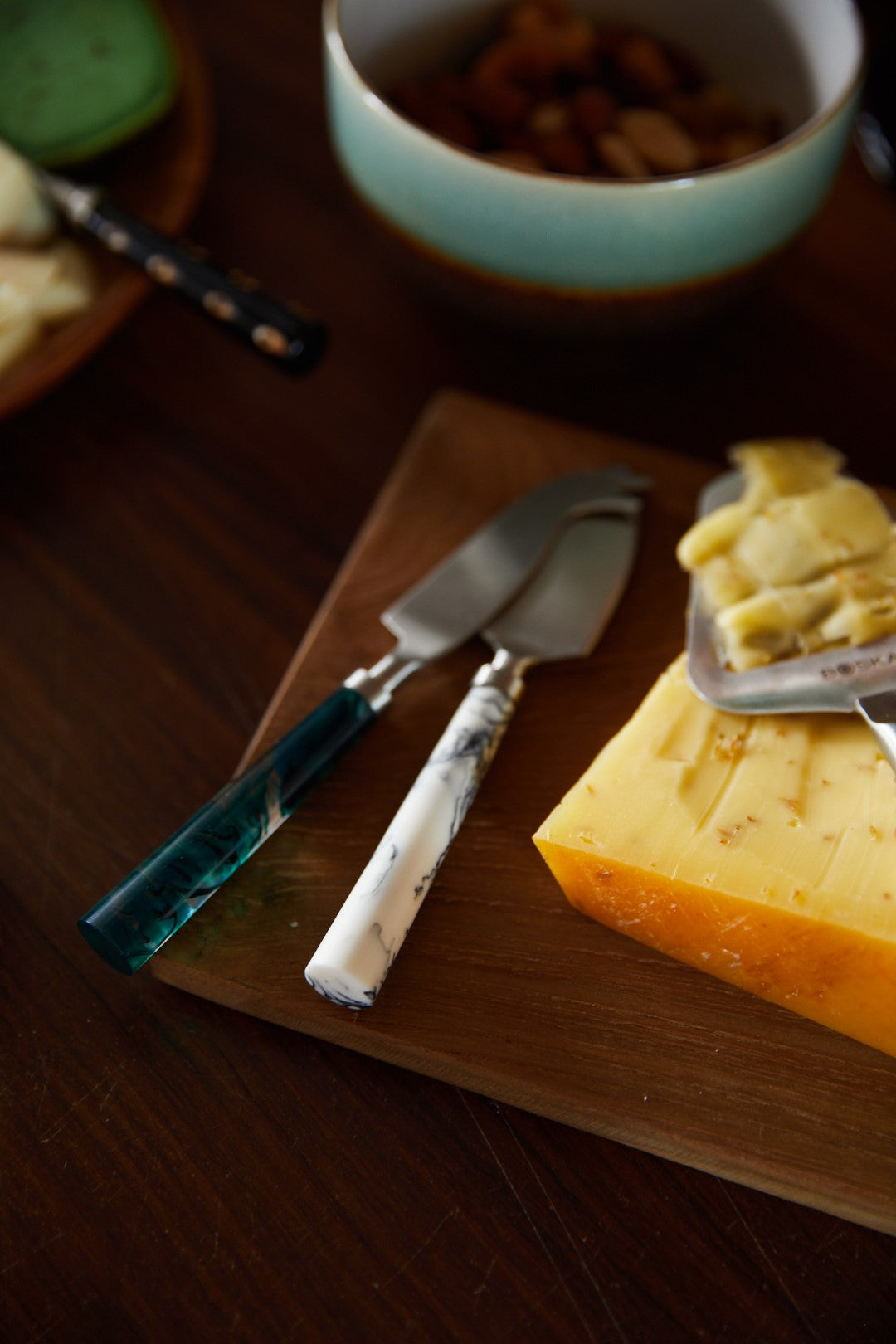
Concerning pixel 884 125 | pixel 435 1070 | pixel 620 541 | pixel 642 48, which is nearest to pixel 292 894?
pixel 435 1070

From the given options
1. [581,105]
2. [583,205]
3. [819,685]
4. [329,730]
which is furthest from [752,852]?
[581,105]

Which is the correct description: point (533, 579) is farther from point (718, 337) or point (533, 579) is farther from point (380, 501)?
point (718, 337)

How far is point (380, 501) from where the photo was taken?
95cm

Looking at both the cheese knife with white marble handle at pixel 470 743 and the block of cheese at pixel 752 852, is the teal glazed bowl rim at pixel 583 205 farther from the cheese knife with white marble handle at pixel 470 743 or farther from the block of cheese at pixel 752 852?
the block of cheese at pixel 752 852

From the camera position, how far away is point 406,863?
2.26 feet

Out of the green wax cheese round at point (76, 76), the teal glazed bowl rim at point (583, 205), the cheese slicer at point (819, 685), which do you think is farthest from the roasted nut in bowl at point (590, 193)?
the cheese slicer at point (819, 685)

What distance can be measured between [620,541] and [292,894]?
15.4 inches

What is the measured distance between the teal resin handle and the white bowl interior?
56cm

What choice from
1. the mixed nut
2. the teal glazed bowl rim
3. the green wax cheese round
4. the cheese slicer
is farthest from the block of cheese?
the green wax cheese round

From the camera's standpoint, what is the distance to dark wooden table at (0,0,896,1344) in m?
0.64

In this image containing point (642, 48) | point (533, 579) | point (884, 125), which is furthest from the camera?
point (884, 125)

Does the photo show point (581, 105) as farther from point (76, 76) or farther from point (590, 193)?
point (76, 76)

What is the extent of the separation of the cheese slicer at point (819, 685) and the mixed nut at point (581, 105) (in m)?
0.46

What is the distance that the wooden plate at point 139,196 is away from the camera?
36.5 inches
